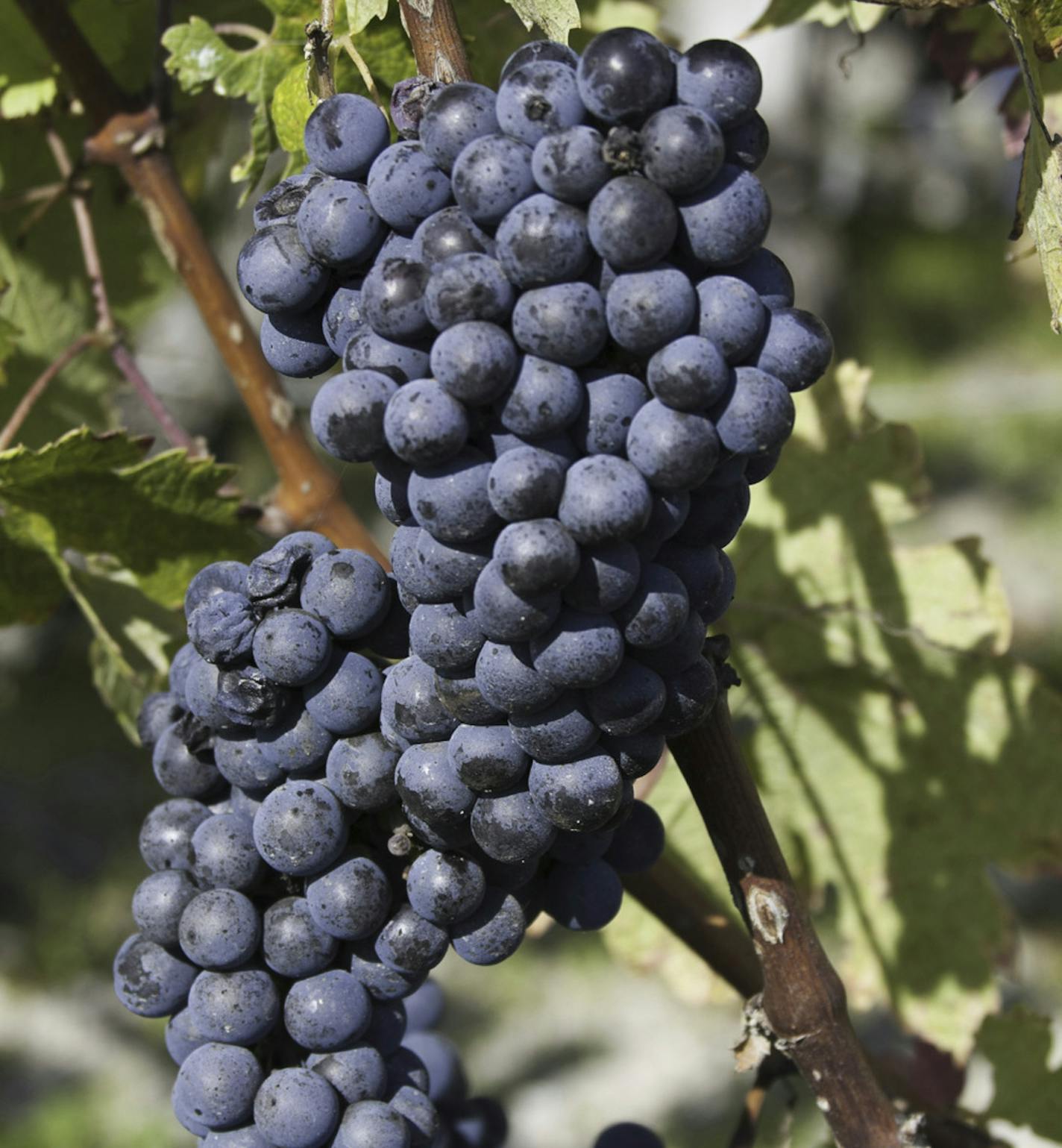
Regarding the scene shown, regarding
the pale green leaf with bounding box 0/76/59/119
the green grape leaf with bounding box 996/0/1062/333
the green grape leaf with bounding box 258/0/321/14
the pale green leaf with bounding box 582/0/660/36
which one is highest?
the green grape leaf with bounding box 258/0/321/14

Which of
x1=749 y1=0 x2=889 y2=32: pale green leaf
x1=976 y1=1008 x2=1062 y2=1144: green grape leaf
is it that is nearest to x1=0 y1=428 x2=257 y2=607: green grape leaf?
x1=749 y1=0 x2=889 y2=32: pale green leaf

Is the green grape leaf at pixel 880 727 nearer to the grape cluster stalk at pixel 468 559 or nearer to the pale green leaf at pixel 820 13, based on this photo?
the pale green leaf at pixel 820 13

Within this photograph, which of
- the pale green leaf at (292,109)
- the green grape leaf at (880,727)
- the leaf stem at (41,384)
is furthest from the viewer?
the green grape leaf at (880,727)

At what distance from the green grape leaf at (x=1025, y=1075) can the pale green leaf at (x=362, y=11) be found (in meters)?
1.18

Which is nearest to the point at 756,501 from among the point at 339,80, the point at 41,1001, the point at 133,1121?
the point at 339,80

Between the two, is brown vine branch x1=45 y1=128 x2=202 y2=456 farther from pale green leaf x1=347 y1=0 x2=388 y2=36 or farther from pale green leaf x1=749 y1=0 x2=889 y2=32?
pale green leaf x1=749 y1=0 x2=889 y2=32

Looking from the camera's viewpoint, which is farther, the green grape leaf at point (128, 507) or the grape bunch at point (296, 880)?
the green grape leaf at point (128, 507)

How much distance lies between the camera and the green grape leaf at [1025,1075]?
54.2 inches

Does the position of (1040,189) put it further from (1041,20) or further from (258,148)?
(258,148)

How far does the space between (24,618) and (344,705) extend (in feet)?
2.15

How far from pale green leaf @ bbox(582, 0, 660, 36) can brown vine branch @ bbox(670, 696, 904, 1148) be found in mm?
835

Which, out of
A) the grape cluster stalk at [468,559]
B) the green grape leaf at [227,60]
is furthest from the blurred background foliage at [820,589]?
the grape cluster stalk at [468,559]

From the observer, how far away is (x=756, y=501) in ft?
4.93

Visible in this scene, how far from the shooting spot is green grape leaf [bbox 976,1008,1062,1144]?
1.38m
